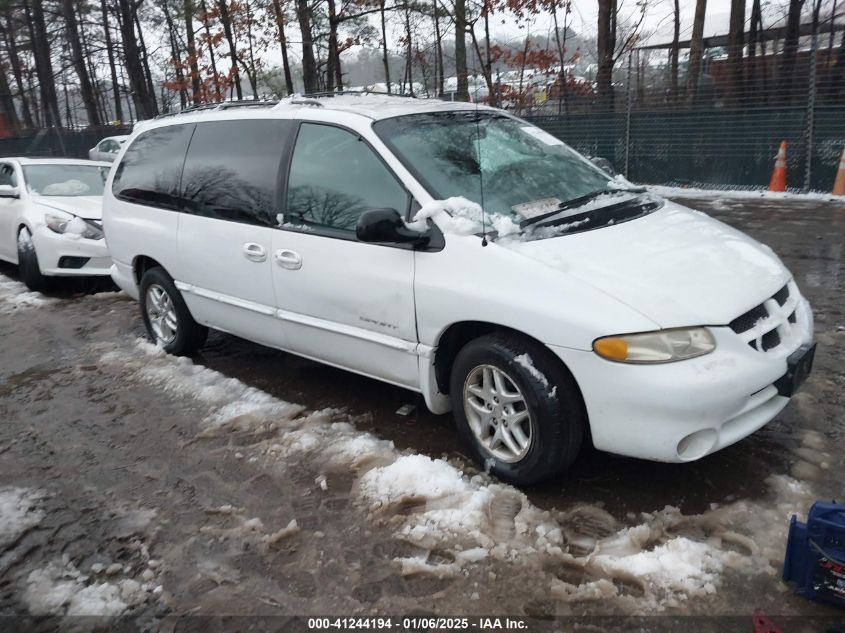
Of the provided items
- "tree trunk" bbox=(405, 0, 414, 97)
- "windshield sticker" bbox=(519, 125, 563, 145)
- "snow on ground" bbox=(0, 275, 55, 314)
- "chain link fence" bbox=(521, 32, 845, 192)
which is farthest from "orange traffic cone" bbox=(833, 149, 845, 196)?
"tree trunk" bbox=(405, 0, 414, 97)

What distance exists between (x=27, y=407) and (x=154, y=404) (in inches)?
36.1

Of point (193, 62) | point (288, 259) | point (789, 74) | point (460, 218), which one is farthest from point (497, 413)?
point (193, 62)

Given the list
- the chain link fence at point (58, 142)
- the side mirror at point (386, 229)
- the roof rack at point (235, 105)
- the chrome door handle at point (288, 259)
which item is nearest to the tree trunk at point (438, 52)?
the chain link fence at point (58, 142)

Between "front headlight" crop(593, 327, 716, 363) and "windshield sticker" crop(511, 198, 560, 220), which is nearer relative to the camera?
"front headlight" crop(593, 327, 716, 363)

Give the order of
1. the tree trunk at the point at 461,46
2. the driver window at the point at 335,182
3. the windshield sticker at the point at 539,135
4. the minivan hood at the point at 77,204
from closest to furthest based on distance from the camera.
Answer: the driver window at the point at 335,182, the windshield sticker at the point at 539,135, the minivan hood at the point at 77,204, the tree trunk at the point at 461,46

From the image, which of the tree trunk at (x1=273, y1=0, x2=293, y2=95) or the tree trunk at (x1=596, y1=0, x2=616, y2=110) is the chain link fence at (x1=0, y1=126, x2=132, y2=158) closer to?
the tree trunk at (x1=273, y1=0, x2=293, y2=95)

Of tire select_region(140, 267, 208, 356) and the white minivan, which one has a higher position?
the white minivan

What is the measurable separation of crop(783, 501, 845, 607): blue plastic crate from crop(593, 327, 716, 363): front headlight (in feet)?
2.31

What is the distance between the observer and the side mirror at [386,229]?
3.30 meters

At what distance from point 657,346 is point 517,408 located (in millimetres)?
734

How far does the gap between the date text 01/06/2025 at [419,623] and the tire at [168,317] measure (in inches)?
125

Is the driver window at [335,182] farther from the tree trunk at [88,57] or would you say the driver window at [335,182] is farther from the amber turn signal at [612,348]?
the tree trunk at [88,57]

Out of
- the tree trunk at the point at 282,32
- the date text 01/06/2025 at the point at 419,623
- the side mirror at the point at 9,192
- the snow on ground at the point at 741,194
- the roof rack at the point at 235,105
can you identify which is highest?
the tree trunk at the point at 282,32

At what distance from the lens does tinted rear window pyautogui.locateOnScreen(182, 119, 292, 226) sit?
14.0 feet
